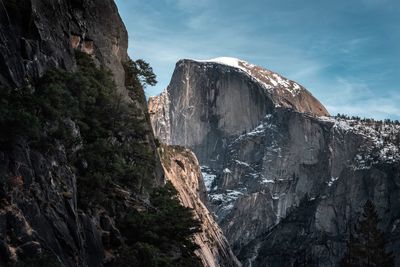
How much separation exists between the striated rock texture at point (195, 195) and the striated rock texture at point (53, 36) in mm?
47670

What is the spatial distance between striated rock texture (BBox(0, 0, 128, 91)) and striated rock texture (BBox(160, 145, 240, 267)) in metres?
47.7

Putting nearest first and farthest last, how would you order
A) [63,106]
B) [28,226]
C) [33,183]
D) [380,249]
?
1. [28,226]
2. [33,183]
3. [63,106]
4. [380,249]

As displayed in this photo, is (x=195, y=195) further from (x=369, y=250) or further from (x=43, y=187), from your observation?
(x=43, y=187)

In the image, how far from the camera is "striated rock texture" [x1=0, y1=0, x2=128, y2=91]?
2294 centimetres

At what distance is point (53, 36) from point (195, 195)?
90895 mm

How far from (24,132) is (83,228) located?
5723 millimetres

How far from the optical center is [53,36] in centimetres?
2875

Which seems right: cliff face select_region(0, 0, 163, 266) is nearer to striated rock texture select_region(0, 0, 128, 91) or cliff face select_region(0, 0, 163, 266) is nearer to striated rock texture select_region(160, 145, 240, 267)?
striated rock texture select_region(0, 0, 128, 91)

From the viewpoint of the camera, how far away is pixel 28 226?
63.0 ft

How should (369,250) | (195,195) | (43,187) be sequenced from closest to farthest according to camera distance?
1. (43,187)
2. (369,250)
3. (195,195)

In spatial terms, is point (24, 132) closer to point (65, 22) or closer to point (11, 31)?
point (11, 31)

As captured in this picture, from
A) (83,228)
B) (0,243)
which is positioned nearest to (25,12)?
(83,228)

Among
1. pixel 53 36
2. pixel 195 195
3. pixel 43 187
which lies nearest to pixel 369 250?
pixel 53 36

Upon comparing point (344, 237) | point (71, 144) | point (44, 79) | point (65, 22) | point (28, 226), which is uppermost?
point (65, 22)
